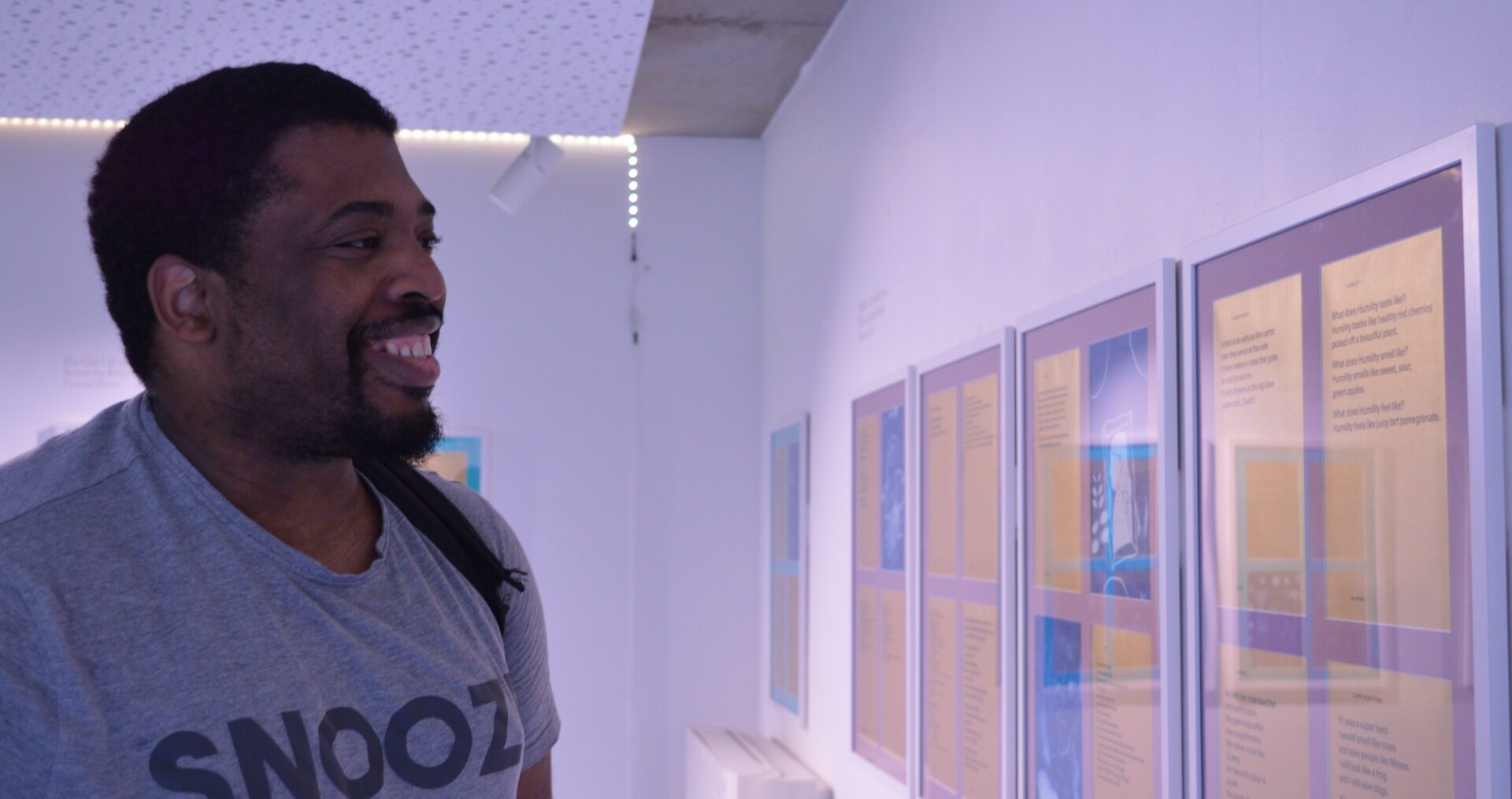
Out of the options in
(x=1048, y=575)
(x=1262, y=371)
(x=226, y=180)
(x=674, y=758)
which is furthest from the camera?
(x=674, y=758)

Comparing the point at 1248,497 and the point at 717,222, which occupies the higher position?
the point at 717,222

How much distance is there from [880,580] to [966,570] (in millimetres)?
744

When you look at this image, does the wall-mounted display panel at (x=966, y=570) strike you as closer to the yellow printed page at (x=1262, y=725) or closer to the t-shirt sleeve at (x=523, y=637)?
the yellow printed page at (x=1262, y=725)

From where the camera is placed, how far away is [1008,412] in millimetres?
2422

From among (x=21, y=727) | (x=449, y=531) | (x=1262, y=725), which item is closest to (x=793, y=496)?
(x=1262, y=725)

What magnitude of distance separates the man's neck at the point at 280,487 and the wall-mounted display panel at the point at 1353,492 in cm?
96

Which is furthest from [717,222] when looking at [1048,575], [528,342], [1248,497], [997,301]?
[1248,497]

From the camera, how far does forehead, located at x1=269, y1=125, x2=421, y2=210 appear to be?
115cm

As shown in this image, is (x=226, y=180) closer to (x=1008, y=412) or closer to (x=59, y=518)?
(x=59, y=518)

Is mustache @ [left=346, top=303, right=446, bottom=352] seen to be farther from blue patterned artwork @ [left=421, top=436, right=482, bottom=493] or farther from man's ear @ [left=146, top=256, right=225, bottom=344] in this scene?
blue patterned artwork @ [left=421, top=436, right=482, bottom=493]

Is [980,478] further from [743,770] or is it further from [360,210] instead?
[743,770]

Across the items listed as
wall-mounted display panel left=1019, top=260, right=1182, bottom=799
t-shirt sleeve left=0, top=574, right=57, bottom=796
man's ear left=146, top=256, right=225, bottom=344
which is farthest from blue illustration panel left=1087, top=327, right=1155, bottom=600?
t-shirt sleeve left=0, top=574, right=57, bottom=796

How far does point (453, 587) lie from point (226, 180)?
0.40 metres

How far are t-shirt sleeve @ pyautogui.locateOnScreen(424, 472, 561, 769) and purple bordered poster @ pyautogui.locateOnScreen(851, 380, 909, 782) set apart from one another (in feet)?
5.99
